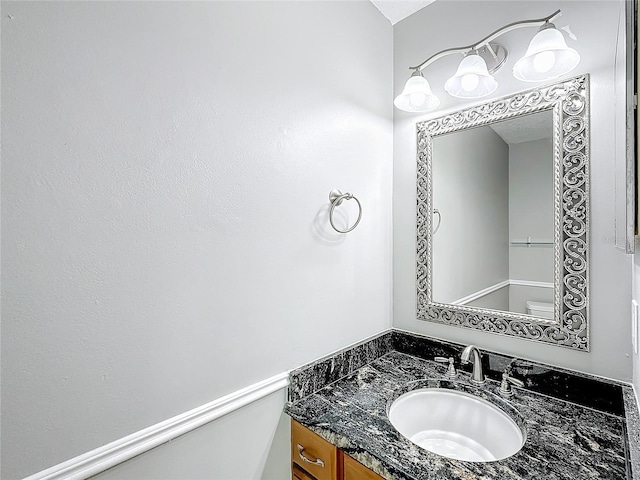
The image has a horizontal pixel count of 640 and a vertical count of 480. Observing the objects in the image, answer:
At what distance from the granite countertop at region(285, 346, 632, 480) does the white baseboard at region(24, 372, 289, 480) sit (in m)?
0.20

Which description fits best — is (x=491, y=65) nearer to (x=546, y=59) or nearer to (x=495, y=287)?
(x=546, y=59)

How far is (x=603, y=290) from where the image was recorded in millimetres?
1092

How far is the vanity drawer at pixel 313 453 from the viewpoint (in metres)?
1.00

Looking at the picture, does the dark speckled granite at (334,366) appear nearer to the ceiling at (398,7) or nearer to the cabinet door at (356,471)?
the cabinet door at (356,471)

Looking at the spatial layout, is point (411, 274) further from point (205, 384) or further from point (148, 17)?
point (148, 17)

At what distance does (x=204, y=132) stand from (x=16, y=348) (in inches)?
26.4

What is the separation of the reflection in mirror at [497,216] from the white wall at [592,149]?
130mm

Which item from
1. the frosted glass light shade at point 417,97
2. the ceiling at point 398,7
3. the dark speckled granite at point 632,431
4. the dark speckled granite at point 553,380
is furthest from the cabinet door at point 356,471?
the ceiling at point 398,7

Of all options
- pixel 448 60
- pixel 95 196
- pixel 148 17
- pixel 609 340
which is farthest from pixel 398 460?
pixel 448 60

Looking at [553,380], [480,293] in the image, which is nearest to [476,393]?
[553,380]

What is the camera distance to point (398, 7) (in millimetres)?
1551

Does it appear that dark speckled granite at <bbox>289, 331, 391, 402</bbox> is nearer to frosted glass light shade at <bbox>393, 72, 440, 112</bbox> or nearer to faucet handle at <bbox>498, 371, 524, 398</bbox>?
faucet handle at <bbox>498, 371, 524, 398</bbox>

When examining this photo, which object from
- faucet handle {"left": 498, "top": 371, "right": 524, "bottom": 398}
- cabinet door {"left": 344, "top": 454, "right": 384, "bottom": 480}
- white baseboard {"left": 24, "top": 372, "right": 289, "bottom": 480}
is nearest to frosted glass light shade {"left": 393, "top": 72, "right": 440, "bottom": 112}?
faucet handle {"left": 498, "top": 371, "right": 524, "bottom": 398}

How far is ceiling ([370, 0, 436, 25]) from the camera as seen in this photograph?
1.52 metres
